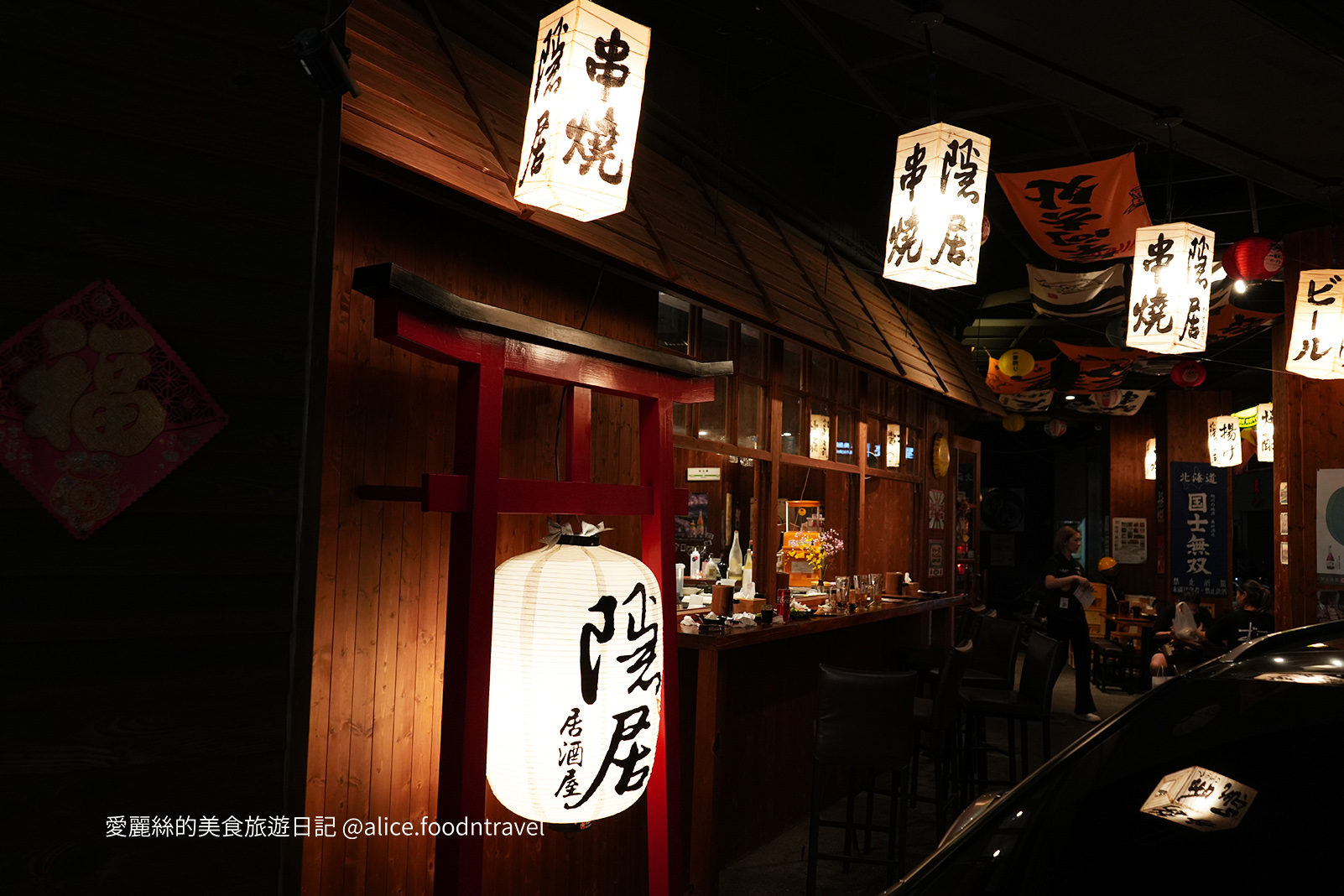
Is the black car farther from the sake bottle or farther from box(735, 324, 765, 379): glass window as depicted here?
box(735, 324, 765, 379): glass window

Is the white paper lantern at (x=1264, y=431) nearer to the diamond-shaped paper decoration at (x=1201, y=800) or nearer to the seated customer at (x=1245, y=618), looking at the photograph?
the seated customer at (x=1245, y=618)

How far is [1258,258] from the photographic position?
746 centimetres

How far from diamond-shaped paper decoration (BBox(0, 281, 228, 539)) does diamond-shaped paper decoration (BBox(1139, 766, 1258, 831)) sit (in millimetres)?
2345

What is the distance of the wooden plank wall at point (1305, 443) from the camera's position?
7.30 metres

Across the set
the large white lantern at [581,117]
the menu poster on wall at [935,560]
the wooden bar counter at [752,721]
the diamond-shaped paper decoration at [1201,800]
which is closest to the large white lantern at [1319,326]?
the wooden bar counter at [752,721]

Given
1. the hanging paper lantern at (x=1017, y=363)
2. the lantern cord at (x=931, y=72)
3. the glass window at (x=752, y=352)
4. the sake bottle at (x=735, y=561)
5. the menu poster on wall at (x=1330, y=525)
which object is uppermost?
the lantern cord at (x=931, y=72)

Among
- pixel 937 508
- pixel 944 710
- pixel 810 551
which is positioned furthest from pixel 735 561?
pixel 937 508

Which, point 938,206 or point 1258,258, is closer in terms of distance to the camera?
point 938,206

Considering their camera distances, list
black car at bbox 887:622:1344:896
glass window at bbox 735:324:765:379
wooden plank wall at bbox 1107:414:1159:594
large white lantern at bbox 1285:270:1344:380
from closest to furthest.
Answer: black car at bbox 887:622:1344:896 → glass window at bbox 735:324:765:379 → large white lantern at bbox 1285:270:1344:380 → wooden plank wall at bbox 1107:414:1159:594

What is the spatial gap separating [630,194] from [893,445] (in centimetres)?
510

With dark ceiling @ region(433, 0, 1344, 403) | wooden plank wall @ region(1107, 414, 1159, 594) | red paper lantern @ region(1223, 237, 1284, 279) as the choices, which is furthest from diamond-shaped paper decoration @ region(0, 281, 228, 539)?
wooden plank wall @ region(1107, 414, 1159, 594)

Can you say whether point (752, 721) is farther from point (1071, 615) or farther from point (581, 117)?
point (1071, 615)

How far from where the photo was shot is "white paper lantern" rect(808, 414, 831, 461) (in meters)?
7.38

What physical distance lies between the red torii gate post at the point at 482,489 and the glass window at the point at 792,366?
3.12 m
